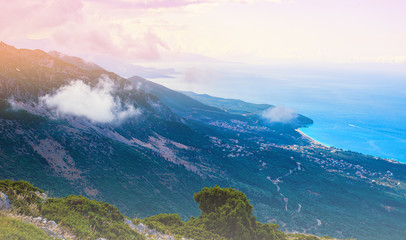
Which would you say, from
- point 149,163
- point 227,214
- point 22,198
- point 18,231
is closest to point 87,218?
point 22,198

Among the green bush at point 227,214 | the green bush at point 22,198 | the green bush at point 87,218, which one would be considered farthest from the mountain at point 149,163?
the green bush at point 22,198

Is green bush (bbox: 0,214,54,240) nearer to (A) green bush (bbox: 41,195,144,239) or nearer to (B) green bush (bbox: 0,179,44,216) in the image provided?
(B) green bush (bbox: 0,179,44,216)

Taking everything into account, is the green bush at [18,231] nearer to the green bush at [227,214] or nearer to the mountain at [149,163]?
the green bush at [227,214]

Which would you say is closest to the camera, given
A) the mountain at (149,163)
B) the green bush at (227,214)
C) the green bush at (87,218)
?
the green bush at (87,218)

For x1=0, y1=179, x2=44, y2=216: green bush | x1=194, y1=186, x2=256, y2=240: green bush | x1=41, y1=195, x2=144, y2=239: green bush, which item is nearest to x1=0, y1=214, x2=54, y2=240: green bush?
x1=0, y1=179, x2=44, y2=216: green bush

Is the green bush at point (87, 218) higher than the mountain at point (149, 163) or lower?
higher

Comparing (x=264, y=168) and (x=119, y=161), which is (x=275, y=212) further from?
(x=119, y=161)

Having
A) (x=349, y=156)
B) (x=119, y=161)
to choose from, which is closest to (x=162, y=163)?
(x=119, y=161)

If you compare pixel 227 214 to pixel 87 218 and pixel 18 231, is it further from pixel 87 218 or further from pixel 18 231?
pixel 18 231
